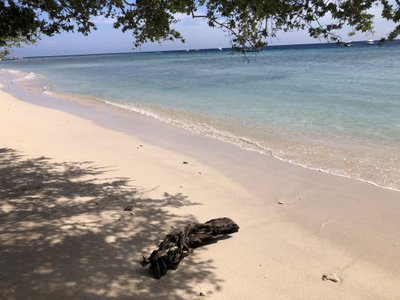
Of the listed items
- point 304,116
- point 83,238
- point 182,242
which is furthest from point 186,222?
point 304,116

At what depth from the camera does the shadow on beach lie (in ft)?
14.2

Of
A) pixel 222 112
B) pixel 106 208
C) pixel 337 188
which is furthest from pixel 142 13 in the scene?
pixel 222 112

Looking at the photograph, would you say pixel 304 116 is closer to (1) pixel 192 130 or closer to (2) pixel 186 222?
(1) pixel 192 130

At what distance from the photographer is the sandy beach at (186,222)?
4.45 meters

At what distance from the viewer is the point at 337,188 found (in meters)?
7.68

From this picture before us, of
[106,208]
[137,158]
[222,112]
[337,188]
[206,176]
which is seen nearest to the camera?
[106,208]

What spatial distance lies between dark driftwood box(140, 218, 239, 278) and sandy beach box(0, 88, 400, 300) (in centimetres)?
11

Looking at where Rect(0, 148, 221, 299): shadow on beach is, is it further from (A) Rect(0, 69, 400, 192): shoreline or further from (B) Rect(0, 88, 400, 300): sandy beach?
(A) Rect(0, 69, 400, 192): shoreline

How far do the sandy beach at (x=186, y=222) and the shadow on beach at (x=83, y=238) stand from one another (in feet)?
0.06

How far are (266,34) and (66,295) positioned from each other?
13.7 feet

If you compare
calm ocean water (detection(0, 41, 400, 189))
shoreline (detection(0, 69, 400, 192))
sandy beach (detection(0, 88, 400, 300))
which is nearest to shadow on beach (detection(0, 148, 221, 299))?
sandy beach (detection(0, 88, 400, 300))

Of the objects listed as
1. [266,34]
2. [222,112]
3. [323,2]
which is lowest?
[222,112]

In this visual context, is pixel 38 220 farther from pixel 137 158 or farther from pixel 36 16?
pixel 137 158

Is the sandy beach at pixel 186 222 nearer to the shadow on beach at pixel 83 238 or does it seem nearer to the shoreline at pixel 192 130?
the shadow on beach at pixel 83 238
